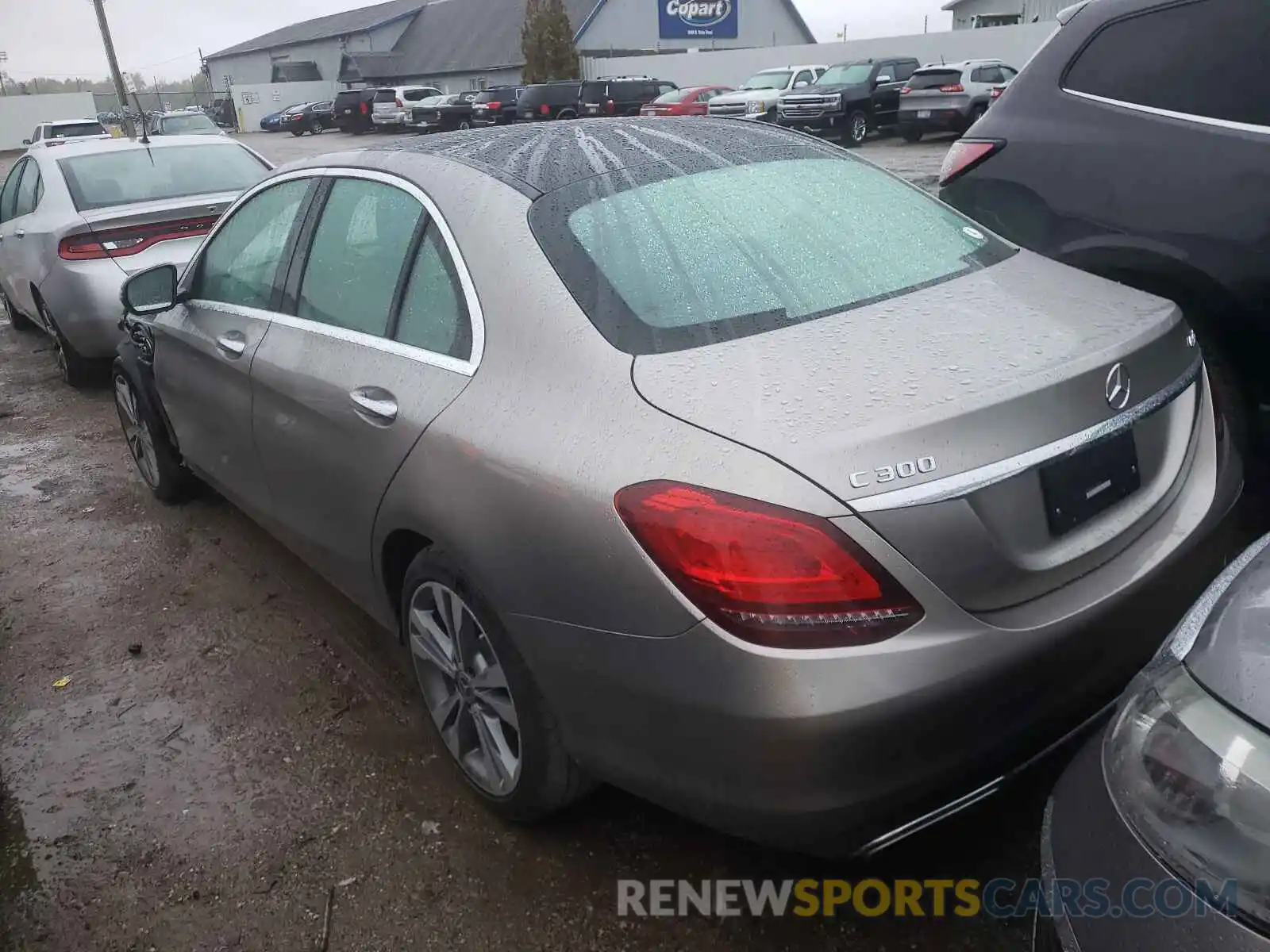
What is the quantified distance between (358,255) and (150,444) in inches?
92.0

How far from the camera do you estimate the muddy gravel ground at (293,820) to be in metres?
2.26

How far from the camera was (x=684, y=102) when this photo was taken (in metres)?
25.9

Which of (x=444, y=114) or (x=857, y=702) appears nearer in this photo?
(x=857, y=702)

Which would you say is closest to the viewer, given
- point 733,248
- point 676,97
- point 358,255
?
point 733,248

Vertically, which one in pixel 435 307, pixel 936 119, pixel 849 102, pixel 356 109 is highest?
pixel 435 307

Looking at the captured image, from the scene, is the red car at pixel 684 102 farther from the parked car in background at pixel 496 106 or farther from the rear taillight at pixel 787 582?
the rear taillight at pixel 787 582

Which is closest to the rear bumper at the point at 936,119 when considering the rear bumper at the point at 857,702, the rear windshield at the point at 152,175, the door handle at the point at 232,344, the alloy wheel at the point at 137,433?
the rear windshield at the point at 152,175

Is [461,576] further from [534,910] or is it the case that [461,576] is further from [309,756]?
[309,756]

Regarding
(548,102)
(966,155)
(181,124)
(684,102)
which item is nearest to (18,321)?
(966,155)

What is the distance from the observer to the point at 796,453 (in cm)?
173

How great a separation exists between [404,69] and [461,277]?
200ft

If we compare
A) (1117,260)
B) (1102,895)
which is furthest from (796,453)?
(1117,260)

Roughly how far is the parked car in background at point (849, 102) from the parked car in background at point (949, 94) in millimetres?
1682

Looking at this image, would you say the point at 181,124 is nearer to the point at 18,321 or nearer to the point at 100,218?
the point at 18,321
